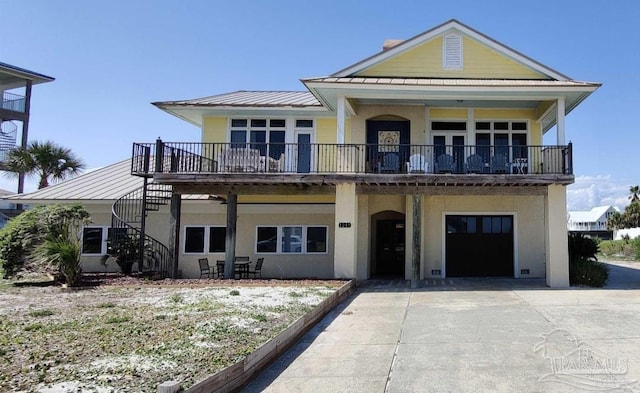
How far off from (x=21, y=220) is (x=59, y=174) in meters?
13.7

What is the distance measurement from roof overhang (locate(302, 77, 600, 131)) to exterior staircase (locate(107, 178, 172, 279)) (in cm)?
735

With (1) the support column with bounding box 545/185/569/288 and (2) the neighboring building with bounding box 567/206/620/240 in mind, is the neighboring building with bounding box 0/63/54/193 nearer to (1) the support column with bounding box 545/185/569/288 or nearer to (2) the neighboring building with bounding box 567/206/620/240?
(1) the support column with bounding box 545/185/569/288

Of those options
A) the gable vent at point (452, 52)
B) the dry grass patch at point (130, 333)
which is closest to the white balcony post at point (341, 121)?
the gable vent at point (452, 52)

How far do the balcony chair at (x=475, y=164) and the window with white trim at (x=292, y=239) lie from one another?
6128mm

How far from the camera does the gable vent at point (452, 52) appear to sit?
17.9 metres

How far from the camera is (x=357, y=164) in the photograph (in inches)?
661

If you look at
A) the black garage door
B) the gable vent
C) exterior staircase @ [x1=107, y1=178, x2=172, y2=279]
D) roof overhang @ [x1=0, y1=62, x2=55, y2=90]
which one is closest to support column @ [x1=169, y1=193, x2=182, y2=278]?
exterior staircase @ [x1=107, y1=178, x2=172, y2=279]

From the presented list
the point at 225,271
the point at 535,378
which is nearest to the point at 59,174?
the point at 225,271

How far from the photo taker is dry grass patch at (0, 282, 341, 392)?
5.21 m

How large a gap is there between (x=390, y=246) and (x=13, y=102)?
31.0m

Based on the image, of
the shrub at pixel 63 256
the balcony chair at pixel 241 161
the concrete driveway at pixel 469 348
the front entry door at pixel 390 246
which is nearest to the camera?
the concrete driveway at pixel 469 348

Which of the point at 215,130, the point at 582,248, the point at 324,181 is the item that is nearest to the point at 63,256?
the point at 215,130

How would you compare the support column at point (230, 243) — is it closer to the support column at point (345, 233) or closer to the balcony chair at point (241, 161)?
the balcony chair at point (241, 161)

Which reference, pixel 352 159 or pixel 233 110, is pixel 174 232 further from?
pixel 352 159
